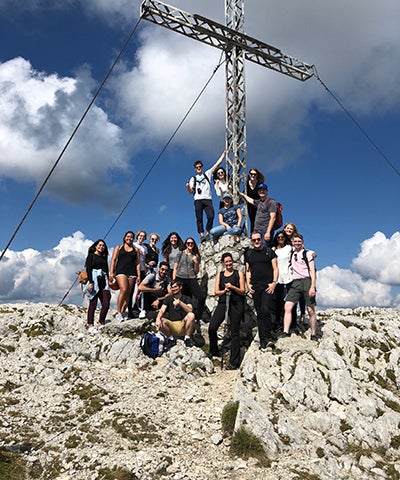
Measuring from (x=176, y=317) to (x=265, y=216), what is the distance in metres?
4.47

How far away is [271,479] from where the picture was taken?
6133 millimetres

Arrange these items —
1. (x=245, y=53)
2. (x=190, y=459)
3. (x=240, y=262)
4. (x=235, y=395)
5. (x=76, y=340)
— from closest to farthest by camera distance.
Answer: (x=190, y=459), (x=235, y=395), (x=76, y=340), (x=240, y=262), (x=245, y=53)

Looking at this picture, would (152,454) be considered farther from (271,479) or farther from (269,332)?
(269,332)

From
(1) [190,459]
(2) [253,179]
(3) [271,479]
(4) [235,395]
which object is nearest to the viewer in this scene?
(3) [271,479]

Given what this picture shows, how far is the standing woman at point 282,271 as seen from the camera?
10.4m

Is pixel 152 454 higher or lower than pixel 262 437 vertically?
lower

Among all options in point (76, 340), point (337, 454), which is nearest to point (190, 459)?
point (337, 454)

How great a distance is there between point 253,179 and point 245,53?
666cm

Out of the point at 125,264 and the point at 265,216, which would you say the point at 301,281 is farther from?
the point at 125,264

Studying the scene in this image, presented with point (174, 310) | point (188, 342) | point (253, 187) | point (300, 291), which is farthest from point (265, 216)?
point (188, 342)

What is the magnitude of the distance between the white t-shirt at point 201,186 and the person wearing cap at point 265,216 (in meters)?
2.30

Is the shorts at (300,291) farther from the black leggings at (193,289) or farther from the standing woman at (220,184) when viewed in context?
the standing woman at (220,184)

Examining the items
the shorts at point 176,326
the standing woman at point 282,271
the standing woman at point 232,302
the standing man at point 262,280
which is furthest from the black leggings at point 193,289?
the standing woman at point 282,271

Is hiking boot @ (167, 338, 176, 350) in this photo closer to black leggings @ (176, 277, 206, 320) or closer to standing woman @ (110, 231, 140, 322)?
black leggings @ (176, 277, 206, 320)
